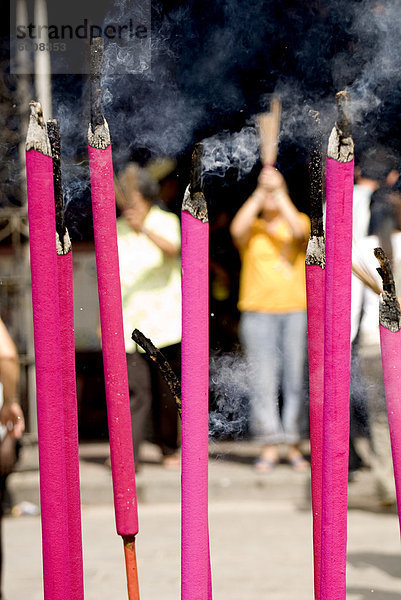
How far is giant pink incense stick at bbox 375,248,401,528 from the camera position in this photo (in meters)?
0.56

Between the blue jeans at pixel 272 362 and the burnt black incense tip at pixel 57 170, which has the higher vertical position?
the burnt black incense tip at pixel 57 170

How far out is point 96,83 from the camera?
0.55 m

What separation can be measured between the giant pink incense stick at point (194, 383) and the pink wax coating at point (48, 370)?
0.08 meters

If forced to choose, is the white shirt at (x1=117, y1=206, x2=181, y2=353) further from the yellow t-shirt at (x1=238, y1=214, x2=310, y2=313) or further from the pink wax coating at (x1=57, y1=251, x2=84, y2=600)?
the pink wax coating at (x1=57, y1=251, x2=84, y2=600)

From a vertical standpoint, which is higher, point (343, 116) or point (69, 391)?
point (343, 116)

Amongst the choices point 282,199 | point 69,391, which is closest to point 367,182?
point 282,199

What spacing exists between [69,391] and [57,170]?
14 centimetres

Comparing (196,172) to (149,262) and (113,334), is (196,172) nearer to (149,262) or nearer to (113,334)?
(113,334)

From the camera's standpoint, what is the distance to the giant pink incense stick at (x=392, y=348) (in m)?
0.56

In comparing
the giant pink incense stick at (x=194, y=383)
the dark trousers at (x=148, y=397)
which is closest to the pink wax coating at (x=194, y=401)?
the giant pink incense stick at (x=194, y=383)

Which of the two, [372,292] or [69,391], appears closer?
[69,391]

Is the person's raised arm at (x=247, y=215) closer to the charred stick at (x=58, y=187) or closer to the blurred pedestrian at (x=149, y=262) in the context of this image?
the blurred pedestrian at (x=149, y=262)

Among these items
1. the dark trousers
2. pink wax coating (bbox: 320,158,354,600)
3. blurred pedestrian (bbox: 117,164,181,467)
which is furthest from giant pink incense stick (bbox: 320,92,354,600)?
the dark trousers

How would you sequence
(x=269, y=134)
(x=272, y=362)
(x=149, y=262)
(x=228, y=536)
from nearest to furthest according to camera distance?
(x=269, y=134), (x=149, y=262), (x=272, y=362), (x=228, y=536)
